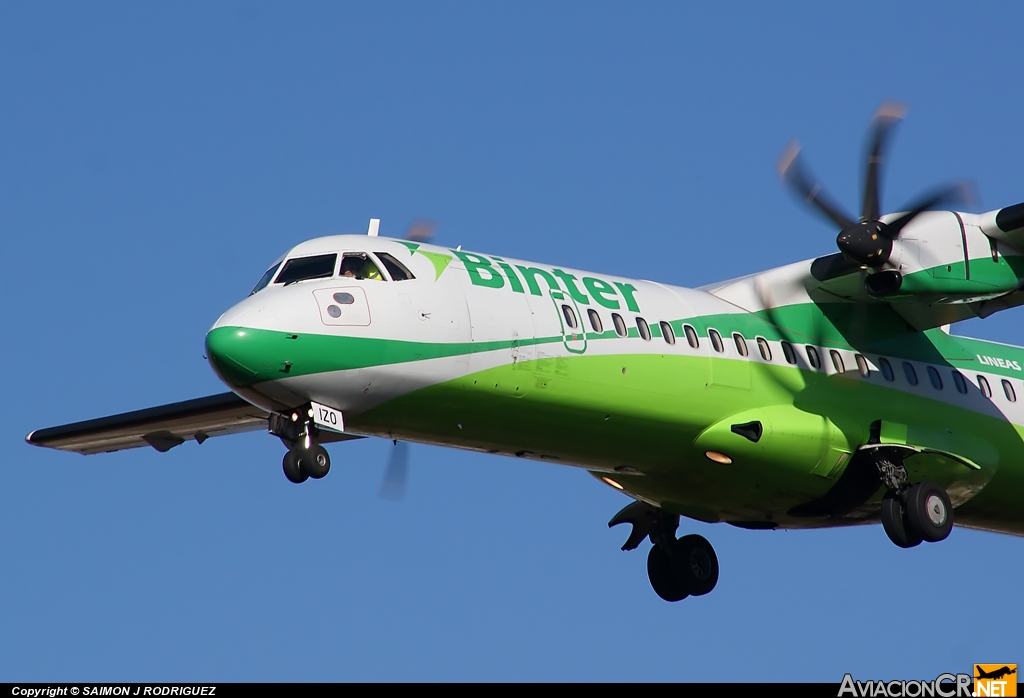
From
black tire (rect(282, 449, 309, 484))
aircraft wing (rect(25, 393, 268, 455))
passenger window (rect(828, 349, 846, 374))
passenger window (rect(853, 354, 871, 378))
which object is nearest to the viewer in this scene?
black tire (rect(282, 449, 309, 484))

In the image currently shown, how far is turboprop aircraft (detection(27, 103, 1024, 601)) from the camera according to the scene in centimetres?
1391

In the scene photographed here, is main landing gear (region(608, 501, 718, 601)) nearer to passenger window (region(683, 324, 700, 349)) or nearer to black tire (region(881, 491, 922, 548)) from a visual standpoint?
black tire (region(881, 491, 922, 548))

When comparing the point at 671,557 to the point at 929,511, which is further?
the point at 671,557

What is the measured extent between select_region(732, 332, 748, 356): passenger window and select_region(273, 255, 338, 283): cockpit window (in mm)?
4611

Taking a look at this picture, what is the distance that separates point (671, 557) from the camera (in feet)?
60.2

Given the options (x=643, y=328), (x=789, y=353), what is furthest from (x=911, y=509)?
(x=643, y=328)

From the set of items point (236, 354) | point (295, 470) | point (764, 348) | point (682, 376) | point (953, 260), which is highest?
point (953, 260)

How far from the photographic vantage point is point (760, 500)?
16859mm

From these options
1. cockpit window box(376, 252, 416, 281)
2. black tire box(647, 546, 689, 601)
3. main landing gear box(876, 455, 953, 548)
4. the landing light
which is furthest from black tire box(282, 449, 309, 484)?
main landing gear box(876, 455, 953, 548)

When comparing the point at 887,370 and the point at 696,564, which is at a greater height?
the point at 887,370

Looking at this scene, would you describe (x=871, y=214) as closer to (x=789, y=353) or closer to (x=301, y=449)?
(x=789, y=353)

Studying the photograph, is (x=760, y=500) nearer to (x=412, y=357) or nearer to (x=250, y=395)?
(x=412, y=357)

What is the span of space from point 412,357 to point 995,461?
7.45m

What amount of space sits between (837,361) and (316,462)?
21.1 ft
